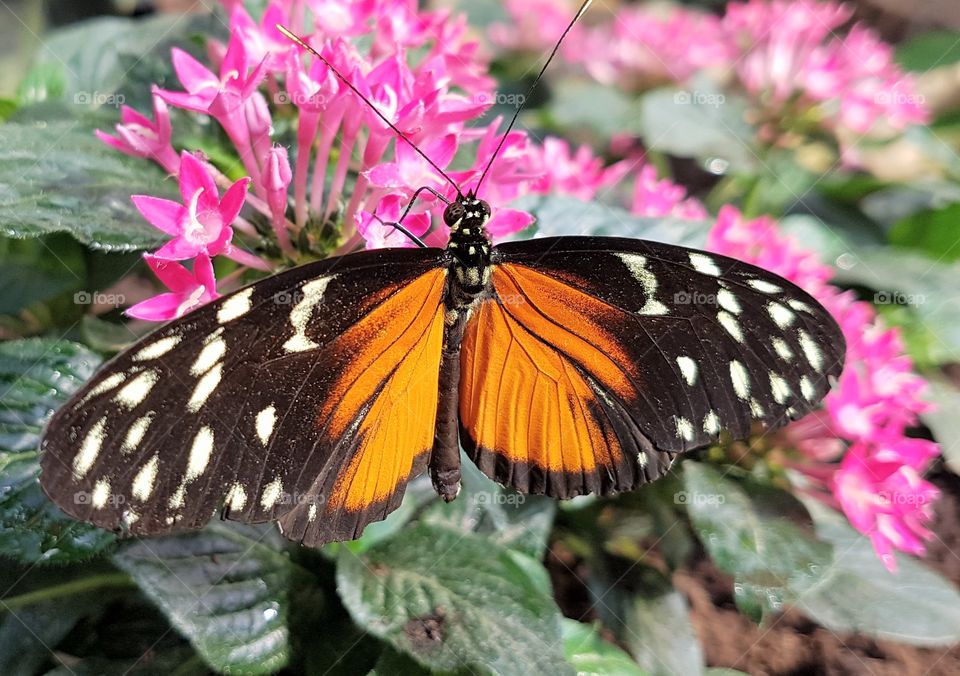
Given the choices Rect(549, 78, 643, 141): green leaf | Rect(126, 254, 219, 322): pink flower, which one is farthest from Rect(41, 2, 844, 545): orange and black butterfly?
Rect(549, 78, 643, 141): green leaf

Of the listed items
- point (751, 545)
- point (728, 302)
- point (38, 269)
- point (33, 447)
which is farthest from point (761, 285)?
point (38, 269)

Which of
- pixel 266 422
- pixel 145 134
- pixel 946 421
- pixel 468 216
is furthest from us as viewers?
pixel 946 421

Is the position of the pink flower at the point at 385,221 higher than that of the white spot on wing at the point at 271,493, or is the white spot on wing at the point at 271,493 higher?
the pink flower at the point at 385,221

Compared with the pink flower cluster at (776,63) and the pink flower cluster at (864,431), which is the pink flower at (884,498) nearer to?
the pink flower cluster at (864,431)

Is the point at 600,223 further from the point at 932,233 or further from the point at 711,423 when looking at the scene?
the point at 932,233

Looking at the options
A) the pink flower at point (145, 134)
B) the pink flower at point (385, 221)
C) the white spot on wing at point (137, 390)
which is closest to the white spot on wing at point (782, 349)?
the pink flower at point (385, 221)

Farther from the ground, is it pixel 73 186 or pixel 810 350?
pixel 73 186

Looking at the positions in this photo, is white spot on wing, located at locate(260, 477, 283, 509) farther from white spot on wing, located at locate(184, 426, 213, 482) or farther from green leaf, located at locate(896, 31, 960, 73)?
green leaf, located at locate(896, 31, 960, 73)
